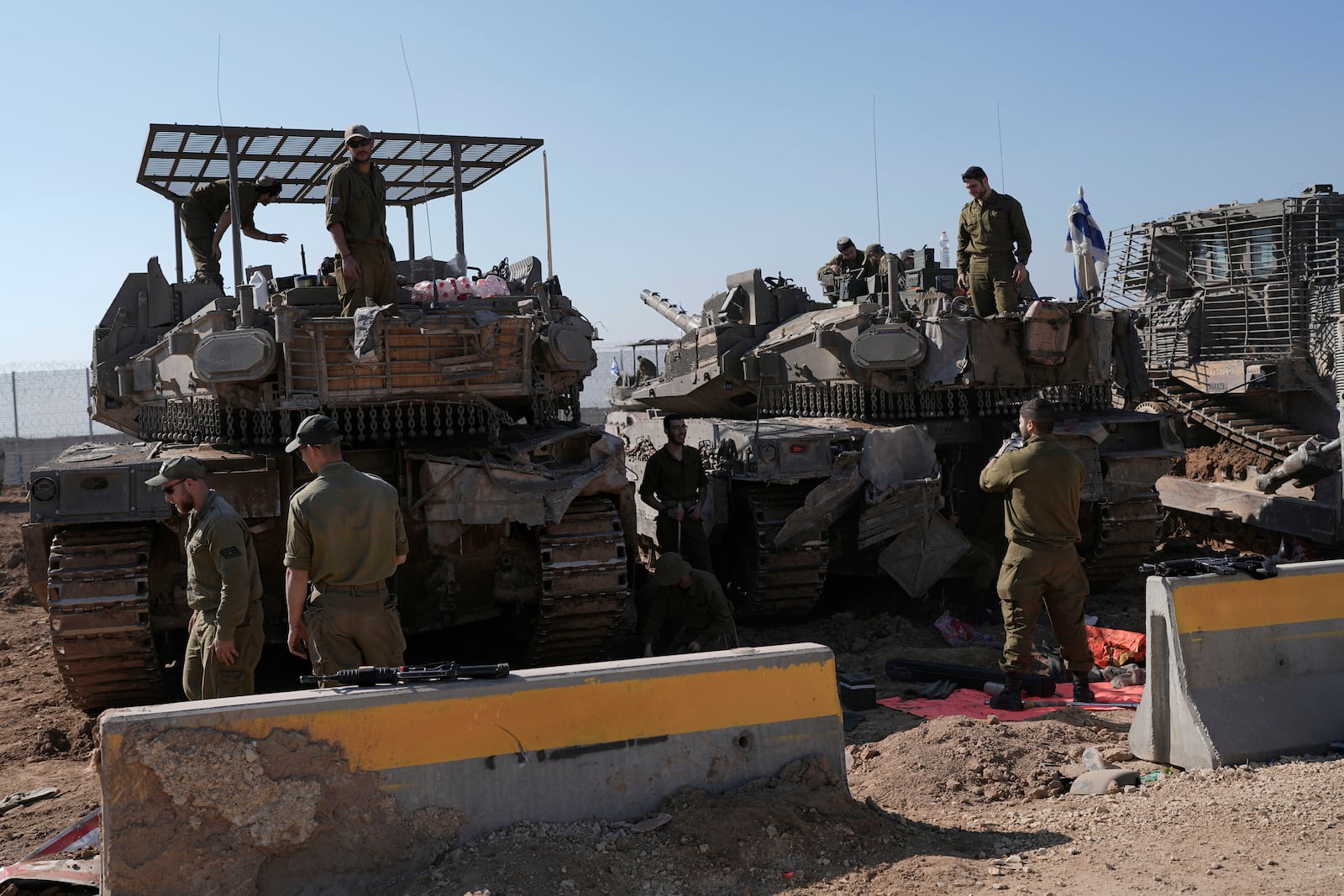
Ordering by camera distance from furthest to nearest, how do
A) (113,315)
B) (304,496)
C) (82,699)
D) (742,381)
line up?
(742,381) → (113,315) → (82,699) → (304,496)

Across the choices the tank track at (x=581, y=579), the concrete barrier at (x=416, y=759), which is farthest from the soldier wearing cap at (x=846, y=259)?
the concrete barrier at (x=416, y=759)

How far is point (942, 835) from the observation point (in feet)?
15.5

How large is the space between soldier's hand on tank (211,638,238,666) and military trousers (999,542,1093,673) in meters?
4.07

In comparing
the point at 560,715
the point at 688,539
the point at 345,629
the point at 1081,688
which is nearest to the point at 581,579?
the point at 688,539

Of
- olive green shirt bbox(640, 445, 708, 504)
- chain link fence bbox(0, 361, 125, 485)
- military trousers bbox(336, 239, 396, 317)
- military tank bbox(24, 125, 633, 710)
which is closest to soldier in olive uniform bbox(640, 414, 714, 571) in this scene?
olive green shirt bbox(640, 445, 708, 504)

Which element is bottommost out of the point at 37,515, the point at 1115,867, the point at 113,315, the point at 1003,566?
the point at 1115,867

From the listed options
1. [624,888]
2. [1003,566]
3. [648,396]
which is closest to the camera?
[624,888]

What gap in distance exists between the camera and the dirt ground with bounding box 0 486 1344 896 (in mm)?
4098

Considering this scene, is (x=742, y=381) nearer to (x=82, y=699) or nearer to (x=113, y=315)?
(x=113, y=315)

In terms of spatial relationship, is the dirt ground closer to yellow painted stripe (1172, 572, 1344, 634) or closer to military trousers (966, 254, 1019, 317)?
yellow painted stripe (1172, 572, 1344, 634)

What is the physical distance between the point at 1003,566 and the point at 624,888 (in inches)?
148

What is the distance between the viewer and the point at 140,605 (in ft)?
23.6

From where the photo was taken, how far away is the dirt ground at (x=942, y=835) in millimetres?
4098

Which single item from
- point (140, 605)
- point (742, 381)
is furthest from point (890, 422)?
point (140, 605)
